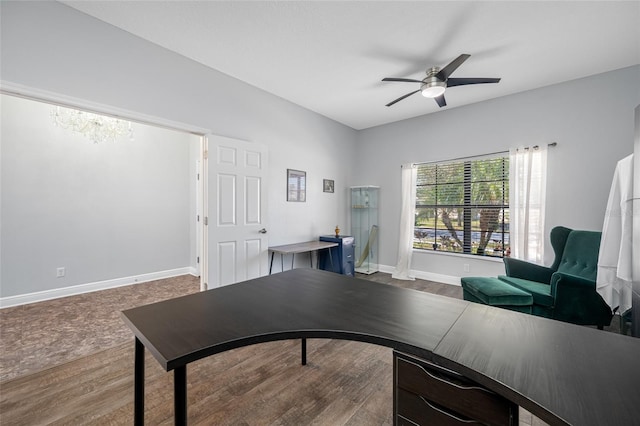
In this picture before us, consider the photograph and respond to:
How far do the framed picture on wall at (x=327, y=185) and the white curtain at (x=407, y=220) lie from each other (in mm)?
1350

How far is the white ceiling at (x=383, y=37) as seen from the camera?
220cm

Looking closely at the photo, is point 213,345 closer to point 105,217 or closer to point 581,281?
point 581,281

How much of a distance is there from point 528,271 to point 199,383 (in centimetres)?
375

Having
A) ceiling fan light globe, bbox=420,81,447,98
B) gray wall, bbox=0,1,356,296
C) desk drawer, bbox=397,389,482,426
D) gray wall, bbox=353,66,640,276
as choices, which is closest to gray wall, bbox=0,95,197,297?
gray wall, bbox=0,1,356,296

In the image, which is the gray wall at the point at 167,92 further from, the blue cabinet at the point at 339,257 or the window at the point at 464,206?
the window at the point at 464,206

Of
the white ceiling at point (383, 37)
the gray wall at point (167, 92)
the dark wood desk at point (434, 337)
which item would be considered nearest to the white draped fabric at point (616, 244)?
the white ceiling at point (383, 37)

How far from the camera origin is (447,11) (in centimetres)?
221

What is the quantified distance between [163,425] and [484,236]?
455 centimetres

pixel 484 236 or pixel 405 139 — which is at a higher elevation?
pixel 405 139

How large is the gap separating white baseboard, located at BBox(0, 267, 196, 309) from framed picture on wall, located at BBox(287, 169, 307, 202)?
8.48ft

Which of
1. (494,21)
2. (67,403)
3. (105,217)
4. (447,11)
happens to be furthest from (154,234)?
(494,21)

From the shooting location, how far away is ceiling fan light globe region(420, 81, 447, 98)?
289cm

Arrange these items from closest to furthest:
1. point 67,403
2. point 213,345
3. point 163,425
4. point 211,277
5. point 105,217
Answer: point 213,345 < point 163,425 < point 67,403 < point 211,277 < point 105,217

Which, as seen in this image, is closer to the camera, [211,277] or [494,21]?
[494,21]
